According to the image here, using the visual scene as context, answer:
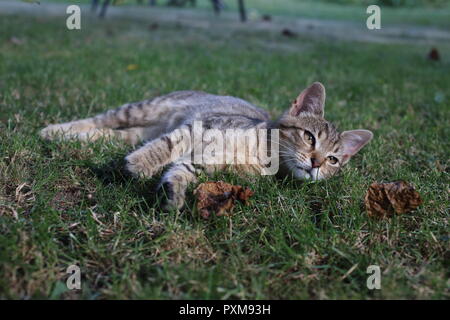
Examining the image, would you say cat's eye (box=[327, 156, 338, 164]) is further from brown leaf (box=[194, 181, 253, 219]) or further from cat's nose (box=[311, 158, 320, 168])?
brown leaf (box=[194, 181, 253, 219])

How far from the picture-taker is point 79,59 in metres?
5.43

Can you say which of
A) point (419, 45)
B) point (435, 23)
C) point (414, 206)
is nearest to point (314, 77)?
point (414, 206)

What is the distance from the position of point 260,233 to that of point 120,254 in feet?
2.10

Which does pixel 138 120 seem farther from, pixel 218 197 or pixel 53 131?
pixel 218 197

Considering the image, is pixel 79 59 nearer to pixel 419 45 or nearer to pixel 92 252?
pixel 92 252

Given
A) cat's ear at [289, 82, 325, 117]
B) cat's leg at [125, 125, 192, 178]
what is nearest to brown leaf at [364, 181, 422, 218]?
cat's ear at [289, 82, 325, 117]

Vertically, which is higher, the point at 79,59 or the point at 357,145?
the point at 79,59

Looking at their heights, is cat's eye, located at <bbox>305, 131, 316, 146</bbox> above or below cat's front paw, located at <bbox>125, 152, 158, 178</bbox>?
above

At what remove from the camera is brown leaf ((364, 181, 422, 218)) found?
2.09 m

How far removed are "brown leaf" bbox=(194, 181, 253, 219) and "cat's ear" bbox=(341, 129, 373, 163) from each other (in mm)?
1027

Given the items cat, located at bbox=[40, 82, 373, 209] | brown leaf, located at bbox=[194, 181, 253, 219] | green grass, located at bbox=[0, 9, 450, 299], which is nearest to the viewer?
green grass, located at bbox=[0, 9, 450, 299]

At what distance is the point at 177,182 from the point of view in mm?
2189

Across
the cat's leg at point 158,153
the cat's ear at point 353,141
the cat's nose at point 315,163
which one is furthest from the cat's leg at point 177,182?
the cat's ear at point 353,141

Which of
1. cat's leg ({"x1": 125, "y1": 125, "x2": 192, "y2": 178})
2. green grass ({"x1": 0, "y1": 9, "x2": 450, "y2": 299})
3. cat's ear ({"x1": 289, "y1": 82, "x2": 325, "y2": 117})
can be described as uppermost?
cat's ear ({"x1": 289, "y1": 82, "x2": 325, "y2": 117})
